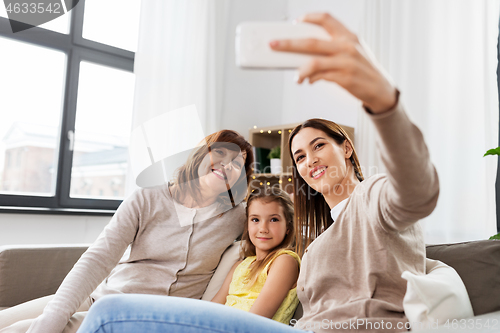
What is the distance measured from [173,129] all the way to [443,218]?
1829 millimetres

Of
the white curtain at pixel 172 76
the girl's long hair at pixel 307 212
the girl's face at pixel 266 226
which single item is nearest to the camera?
the girl's long hair at pixel 307 212

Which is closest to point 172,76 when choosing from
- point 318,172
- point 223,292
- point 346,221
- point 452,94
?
point 452,94

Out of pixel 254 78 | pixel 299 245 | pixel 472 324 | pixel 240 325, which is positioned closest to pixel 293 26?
pixel 240 325

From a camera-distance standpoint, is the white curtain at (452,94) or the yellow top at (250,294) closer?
the yellow top at (250,294)

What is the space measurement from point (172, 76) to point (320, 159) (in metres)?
2.06

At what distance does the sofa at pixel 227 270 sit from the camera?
880mm

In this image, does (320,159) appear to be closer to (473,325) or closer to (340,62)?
(473,325)

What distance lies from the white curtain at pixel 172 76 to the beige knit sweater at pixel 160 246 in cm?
132

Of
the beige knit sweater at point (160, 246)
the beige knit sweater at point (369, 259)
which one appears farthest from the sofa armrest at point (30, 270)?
the beige knit sweater at point (369, 259)

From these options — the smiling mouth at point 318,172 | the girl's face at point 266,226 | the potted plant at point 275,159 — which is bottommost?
the girl's face at point 266,226

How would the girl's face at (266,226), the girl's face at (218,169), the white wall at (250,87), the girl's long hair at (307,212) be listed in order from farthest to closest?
the white wall at (250,87), the girl's face at (218,169), the girl's face at (266,226), the girl's long hair at (307,212)

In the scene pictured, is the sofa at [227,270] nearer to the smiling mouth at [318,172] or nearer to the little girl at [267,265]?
the little girl at [267,265]

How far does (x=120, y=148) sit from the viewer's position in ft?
9.44

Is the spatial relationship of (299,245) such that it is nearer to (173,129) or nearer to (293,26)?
(293,26)
